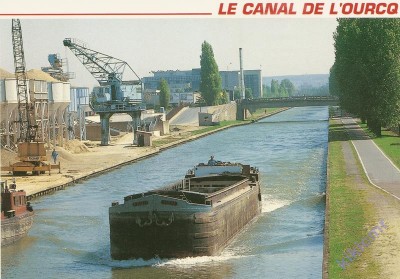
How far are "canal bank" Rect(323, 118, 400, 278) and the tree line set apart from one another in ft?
116

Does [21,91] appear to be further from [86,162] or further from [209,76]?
[209,76]

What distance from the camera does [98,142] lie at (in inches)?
4599

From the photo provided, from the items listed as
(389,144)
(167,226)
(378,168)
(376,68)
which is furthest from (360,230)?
(376,68)

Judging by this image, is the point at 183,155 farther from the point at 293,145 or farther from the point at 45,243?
the point at 45,243

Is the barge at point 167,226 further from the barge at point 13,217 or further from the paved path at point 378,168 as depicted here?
the paved path at point 378,168

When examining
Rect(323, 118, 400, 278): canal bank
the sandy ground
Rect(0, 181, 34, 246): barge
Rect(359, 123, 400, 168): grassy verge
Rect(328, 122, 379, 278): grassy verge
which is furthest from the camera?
the sandy ground

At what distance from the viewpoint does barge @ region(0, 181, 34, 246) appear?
39750mm

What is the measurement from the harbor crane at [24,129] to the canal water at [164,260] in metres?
5.44

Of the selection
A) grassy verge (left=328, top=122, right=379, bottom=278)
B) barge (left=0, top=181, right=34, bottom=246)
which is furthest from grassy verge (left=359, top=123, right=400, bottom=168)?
barge (left=0, top=181, right=34, bottom=246)

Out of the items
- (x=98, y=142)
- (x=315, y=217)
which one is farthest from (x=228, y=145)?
(x=315, y=217)

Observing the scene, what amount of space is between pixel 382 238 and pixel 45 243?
1880cm

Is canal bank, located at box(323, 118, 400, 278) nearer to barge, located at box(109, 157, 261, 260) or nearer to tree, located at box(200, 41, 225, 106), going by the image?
barge, located at box(109, 157, 261, 260)

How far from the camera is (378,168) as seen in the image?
56688mm

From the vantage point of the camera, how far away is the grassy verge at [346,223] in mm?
26109
